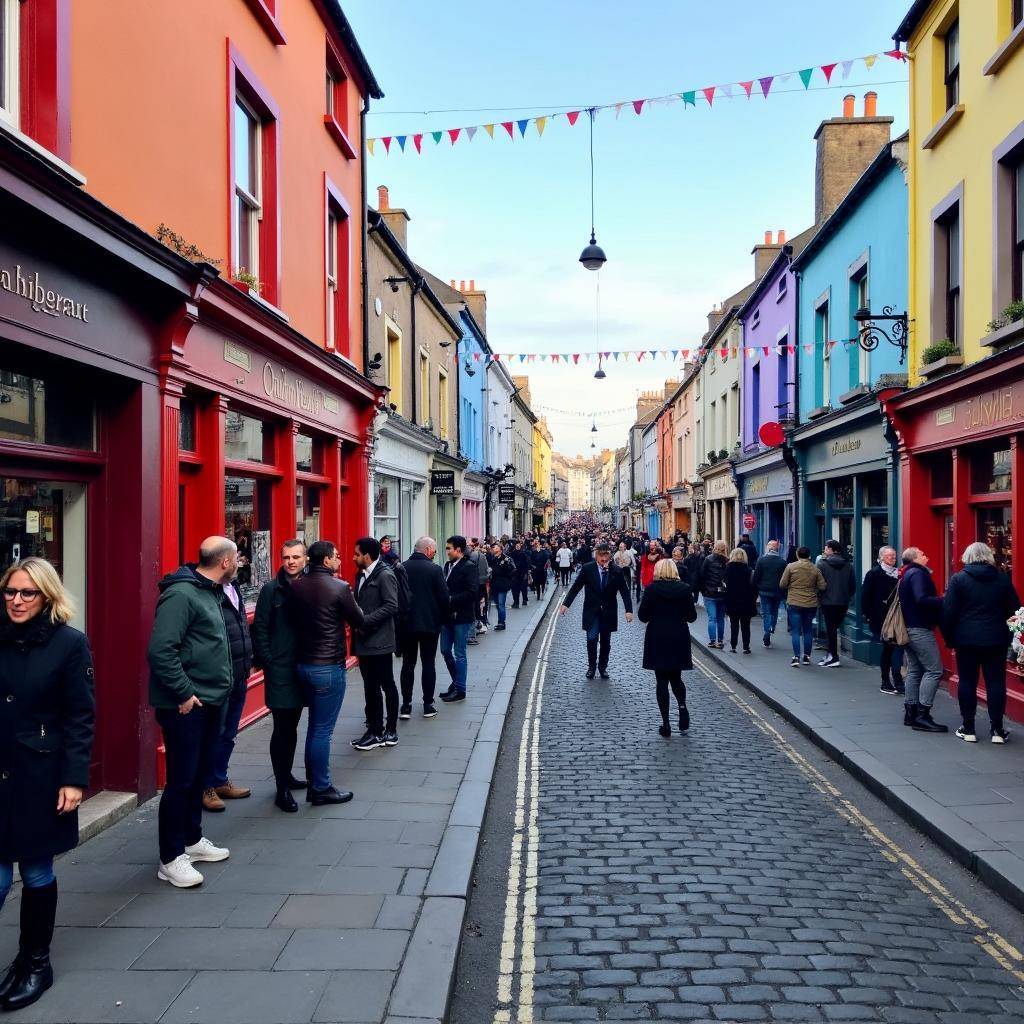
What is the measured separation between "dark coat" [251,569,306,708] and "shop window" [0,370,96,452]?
1.65 metres

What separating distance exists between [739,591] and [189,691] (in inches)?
433

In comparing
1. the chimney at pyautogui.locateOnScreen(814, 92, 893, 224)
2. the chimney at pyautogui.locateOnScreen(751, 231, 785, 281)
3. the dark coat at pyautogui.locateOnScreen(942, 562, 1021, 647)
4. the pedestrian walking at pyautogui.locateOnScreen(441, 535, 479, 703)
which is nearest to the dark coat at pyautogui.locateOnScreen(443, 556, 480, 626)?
the pedestrian walking at pyautogui.locateOnScreen(441, 535, 479, 703)

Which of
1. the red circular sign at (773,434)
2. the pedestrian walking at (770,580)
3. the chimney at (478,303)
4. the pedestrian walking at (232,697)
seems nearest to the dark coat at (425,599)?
the pedestrian walking at (232,697)

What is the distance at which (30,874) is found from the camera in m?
3.64

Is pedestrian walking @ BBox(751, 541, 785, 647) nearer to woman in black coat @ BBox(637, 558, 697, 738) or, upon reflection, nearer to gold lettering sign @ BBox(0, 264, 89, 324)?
woman in black coat @ BBox(637, 558, 697, 738)

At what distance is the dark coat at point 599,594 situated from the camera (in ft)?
39.3

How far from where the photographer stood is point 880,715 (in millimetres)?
9320

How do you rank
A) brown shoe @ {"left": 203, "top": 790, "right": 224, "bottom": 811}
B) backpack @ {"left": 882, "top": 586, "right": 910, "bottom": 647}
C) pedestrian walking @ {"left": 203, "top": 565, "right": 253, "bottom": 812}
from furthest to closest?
backpack @ {"left": 882, "top": 586, "right": 910, "bottom": 647}
brown shoe @ {"left": 203, "top": 790, "right": 224, "bottom": 811}
pedestrian walking @ {"left": 203, "top": 565, "right": 253, "bottom": 812}

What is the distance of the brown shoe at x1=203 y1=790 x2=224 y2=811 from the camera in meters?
6.09

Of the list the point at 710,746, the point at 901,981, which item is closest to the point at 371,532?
the point at 710,746

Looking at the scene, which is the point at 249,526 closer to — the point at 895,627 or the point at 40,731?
the point at 40,731

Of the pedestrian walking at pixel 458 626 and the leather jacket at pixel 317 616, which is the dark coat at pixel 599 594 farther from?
the leather jacket at pixel 317 616

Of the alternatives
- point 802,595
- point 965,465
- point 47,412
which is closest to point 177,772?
point 47,412

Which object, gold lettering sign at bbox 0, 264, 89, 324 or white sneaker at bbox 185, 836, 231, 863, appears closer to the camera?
gold lettering sign at bbox 0, 264, 89, 324
